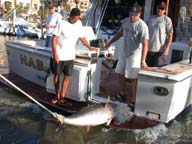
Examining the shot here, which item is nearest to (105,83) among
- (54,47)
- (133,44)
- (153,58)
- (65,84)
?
(153,58)

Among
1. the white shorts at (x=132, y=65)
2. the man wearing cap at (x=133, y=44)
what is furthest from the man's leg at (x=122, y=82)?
the white shorts at (x=132, y=65)

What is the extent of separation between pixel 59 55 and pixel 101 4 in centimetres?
386

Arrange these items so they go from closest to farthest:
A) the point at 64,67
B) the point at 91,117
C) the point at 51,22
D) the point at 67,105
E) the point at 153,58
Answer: the point at 91,117
the point at 64,67
the point at 67,105
the point at 153,58
the point at 51,22

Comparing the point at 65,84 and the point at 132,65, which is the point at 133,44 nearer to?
the point at 132,65

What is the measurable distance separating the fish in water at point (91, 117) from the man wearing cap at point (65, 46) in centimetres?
88

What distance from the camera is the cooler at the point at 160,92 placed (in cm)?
540

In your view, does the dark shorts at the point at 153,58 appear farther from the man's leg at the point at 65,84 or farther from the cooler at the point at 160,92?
the man's leg at the point at 65,84

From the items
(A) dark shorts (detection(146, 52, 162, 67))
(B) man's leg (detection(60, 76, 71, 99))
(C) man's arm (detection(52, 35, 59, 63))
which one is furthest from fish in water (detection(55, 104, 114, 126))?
(A) dark shorts (detection(146, 52, 162, 67))

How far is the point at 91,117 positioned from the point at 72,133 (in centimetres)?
98

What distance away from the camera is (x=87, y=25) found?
32.0 ft

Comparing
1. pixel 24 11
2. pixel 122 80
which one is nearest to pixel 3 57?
pixel 122 80

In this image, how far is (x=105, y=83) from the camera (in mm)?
7414

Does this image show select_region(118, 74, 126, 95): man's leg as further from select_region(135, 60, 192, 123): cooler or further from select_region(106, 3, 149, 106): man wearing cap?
select_region(135, 60, 192, 123): cooler

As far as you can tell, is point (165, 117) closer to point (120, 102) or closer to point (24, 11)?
point (120, 102)
